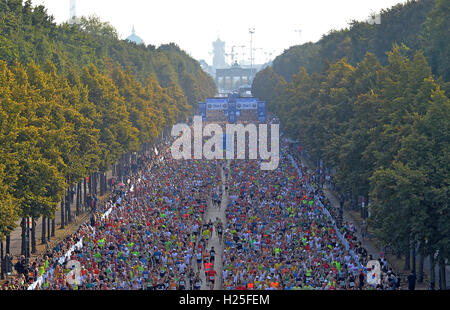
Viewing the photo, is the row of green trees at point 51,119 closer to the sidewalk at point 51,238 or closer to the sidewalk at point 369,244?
the sidewalk at point 51,238

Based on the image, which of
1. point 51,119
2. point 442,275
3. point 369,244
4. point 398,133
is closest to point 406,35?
point 369,244

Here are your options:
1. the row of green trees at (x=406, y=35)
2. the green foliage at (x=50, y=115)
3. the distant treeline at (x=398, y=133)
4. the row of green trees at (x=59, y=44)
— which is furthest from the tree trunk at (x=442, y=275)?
the row of green trees at (x=59, y=44)

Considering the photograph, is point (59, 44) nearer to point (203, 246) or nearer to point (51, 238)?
point (51, 238)

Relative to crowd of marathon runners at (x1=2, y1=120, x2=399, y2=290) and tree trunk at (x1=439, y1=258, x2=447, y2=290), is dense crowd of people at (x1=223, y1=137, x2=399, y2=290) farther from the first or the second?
tree trunk at (x1=439, y1=258, x2=447, y2=290)

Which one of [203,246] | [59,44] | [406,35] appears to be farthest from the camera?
[59,44]
